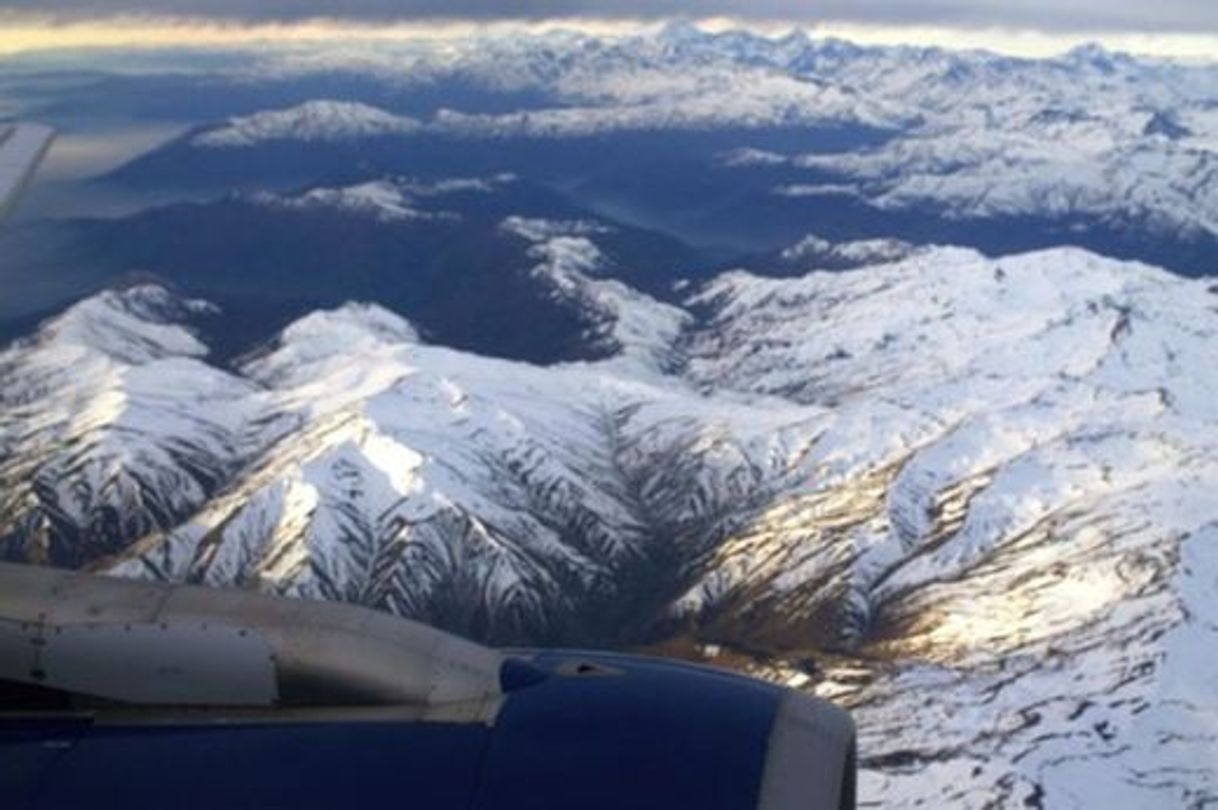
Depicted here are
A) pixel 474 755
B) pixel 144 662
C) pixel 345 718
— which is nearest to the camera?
pixel 474 755

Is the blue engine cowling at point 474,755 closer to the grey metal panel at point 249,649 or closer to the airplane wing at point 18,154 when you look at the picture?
the grey metal panel at point 249,649

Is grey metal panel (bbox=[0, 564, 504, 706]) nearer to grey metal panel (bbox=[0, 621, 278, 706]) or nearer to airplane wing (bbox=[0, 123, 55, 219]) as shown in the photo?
grey metal panel (bbox=[0, 621, 278, 706])

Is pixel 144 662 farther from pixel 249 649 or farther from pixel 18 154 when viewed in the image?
pixel 18 154

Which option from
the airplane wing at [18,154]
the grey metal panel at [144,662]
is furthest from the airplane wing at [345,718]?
the airplane wing at [18,154]

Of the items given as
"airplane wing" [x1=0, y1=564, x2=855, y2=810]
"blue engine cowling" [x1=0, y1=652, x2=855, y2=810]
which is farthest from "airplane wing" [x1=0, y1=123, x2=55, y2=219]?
"blue engine cowling" [x1=0, y1=652, x2=855, y2=810]

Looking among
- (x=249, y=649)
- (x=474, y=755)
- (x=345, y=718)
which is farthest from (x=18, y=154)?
(x=474, y=755)

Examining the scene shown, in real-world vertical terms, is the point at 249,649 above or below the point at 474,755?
above
